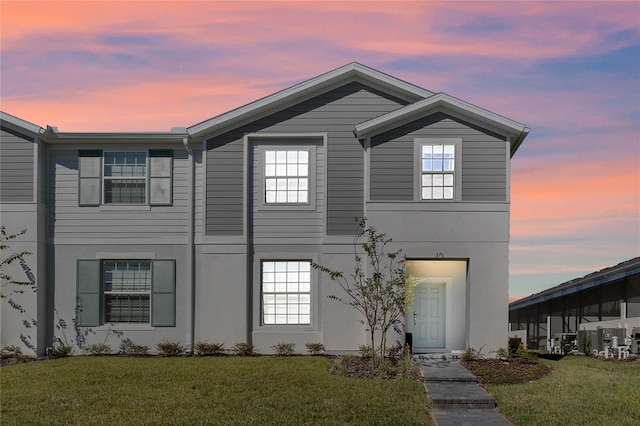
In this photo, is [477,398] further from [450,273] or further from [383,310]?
[450,273]

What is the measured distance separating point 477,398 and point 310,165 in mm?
8232

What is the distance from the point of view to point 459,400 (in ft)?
Answer: 42.1

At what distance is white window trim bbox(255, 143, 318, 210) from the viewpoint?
1886 cm

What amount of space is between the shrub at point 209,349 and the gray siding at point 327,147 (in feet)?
9.68

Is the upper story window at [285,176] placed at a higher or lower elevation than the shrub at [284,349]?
higher

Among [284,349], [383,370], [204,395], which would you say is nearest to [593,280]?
[284,349]

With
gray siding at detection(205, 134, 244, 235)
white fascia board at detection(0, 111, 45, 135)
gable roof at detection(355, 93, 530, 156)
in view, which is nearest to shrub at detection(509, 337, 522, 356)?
gable roof at detection(355, 93, 530, 156)

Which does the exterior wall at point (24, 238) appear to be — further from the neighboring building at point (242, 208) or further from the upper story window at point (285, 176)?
the upper story window at point (285, 176)

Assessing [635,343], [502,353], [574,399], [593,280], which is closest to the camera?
[574,399]

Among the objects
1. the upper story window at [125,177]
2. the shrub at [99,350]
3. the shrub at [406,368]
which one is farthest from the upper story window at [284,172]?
the shrub at [99,350]

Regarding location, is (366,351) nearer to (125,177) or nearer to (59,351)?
(125,177)

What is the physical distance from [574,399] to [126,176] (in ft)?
41.0

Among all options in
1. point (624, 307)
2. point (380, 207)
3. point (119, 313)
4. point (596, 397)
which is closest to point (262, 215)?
point (380, 207)

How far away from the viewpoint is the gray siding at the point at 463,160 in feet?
59.7
